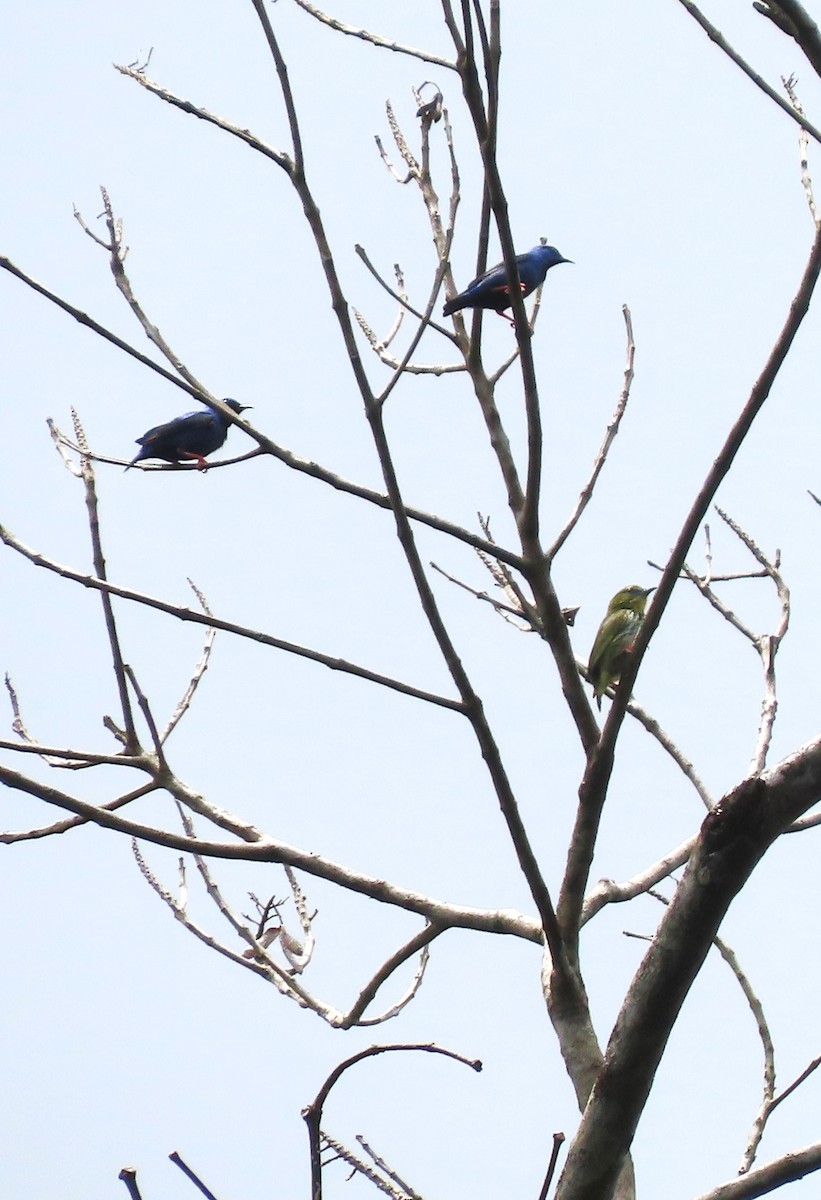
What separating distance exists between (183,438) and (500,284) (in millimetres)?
2903

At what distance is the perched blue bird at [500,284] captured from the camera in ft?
12.2

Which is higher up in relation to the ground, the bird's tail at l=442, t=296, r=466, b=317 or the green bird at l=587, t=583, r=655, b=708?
the bird's tail at l=442, t=296, r=466, b=317

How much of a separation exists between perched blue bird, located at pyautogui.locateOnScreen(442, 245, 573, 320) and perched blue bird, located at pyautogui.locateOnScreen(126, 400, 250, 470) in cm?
201

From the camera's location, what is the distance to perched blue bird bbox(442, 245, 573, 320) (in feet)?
12.2

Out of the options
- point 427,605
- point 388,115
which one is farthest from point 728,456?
point 388,115

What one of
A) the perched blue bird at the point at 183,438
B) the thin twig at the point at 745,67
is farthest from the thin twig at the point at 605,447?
the perched blue bird at the point at 183,438

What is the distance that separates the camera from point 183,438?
26.5 ft

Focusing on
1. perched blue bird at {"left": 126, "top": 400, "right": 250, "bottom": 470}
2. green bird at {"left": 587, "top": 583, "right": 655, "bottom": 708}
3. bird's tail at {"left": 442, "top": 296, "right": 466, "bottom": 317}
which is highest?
perched blue bird at {"left": 126, "top": 400, "right": 250, "bottom": 470}

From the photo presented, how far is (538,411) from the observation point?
276 cm

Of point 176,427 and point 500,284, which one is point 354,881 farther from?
point 176,427

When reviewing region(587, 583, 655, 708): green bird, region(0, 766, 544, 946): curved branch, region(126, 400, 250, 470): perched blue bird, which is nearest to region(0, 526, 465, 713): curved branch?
region(0, 766, 544, 946): curved branch

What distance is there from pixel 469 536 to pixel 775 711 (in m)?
1.62

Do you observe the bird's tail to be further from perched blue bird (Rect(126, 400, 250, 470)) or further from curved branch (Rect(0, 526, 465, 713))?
perched blue bird (Rect(126, 400, 250, 470))

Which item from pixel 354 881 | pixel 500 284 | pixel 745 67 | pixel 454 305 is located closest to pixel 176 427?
pixel 500 284
